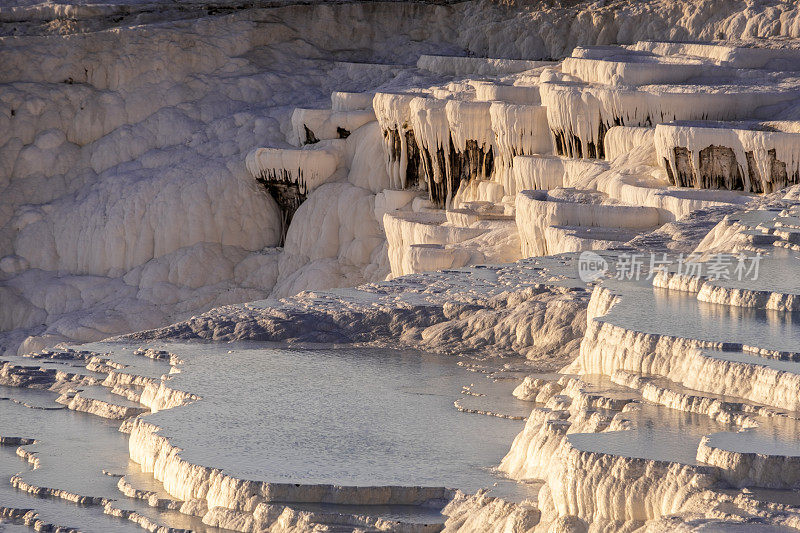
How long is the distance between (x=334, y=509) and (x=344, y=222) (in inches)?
776

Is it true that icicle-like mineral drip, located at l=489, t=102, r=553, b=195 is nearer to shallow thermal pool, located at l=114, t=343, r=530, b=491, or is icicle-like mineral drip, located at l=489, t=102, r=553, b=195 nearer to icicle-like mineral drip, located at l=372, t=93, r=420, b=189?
icicle-like mineral drip, located at l=372, t=93, r=420, b=189

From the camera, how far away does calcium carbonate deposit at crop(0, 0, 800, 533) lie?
1157 centimetres

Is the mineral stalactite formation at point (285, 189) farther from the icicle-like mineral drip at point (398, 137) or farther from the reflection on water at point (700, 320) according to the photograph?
the reflection on water at point (700, 320)

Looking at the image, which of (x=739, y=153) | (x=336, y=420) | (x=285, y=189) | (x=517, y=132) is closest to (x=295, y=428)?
(x=336, y=420)

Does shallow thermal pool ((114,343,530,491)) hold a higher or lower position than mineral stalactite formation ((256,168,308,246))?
higher

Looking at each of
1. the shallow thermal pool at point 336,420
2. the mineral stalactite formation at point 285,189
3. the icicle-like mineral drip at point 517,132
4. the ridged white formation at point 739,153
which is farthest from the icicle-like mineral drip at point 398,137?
the shallow thermal pool at point 336,420

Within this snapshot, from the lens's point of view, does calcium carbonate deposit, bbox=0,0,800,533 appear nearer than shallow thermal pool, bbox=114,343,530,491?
Yes

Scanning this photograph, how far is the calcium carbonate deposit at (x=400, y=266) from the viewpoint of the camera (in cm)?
1157

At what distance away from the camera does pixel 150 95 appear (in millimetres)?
35250

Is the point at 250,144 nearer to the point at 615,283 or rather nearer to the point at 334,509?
the point at 615,283

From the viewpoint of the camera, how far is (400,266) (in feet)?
84.6

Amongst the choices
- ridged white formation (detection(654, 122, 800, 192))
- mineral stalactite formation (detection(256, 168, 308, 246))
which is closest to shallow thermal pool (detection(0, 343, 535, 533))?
ridged white formation (detection(654, 122, 800, 192))

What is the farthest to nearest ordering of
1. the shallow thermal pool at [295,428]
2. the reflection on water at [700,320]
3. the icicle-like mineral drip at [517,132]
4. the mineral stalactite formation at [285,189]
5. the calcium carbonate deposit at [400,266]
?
1. the mineral stalactite formation at [285,189]
2. the icicle-like mineral drip at [517,132]
3. the shallow thermal pool at [295,428]
4. the reflection on water at [700,320]
5. the calcium carbonate deposit at [400,266]

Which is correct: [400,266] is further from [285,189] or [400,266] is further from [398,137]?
[285,189]
